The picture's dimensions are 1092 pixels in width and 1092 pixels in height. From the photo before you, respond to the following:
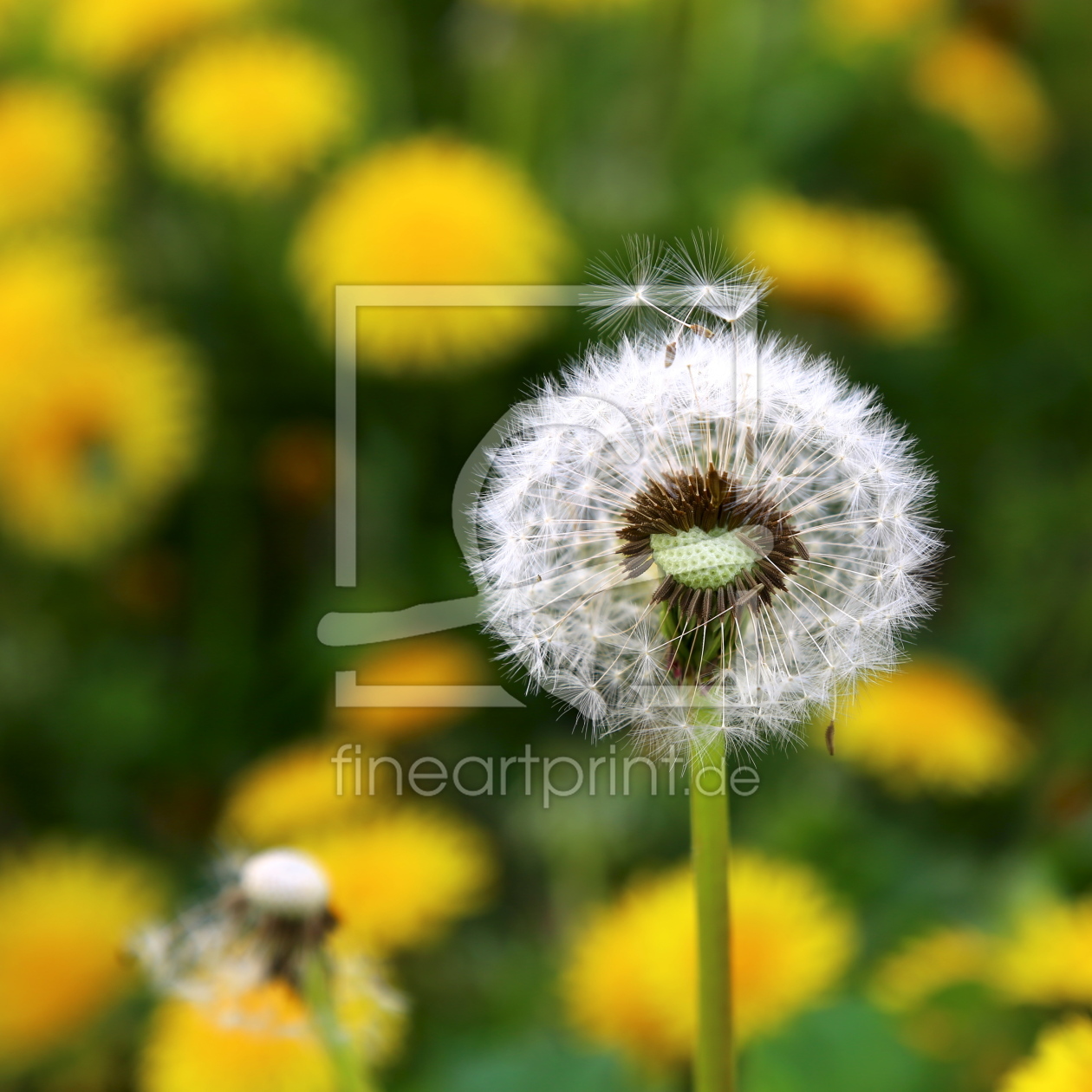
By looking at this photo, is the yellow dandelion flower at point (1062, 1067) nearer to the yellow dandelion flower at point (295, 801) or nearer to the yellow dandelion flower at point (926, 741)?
the yellow dandelion flower at point (926, 741)

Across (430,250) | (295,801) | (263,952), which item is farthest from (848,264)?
(263,952)

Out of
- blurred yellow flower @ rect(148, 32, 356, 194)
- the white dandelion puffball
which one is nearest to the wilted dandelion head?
the white dandelion puffball

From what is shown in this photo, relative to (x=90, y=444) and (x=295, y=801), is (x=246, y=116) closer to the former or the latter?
(x=90, y=444)

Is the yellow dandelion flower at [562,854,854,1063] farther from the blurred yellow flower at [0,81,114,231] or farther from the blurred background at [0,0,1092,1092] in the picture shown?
the blurred yellow flower at [0,81,114,231]

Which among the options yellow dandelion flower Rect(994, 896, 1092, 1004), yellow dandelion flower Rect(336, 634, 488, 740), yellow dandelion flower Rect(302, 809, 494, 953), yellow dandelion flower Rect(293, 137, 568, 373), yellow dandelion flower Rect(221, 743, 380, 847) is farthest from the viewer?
yellow dandelion flower Rect(293, 137, 568, 373)

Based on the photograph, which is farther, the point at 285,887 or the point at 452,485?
the point at 452,485

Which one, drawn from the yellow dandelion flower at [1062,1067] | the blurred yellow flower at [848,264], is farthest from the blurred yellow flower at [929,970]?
the blurred yellow flower at [848,264]
